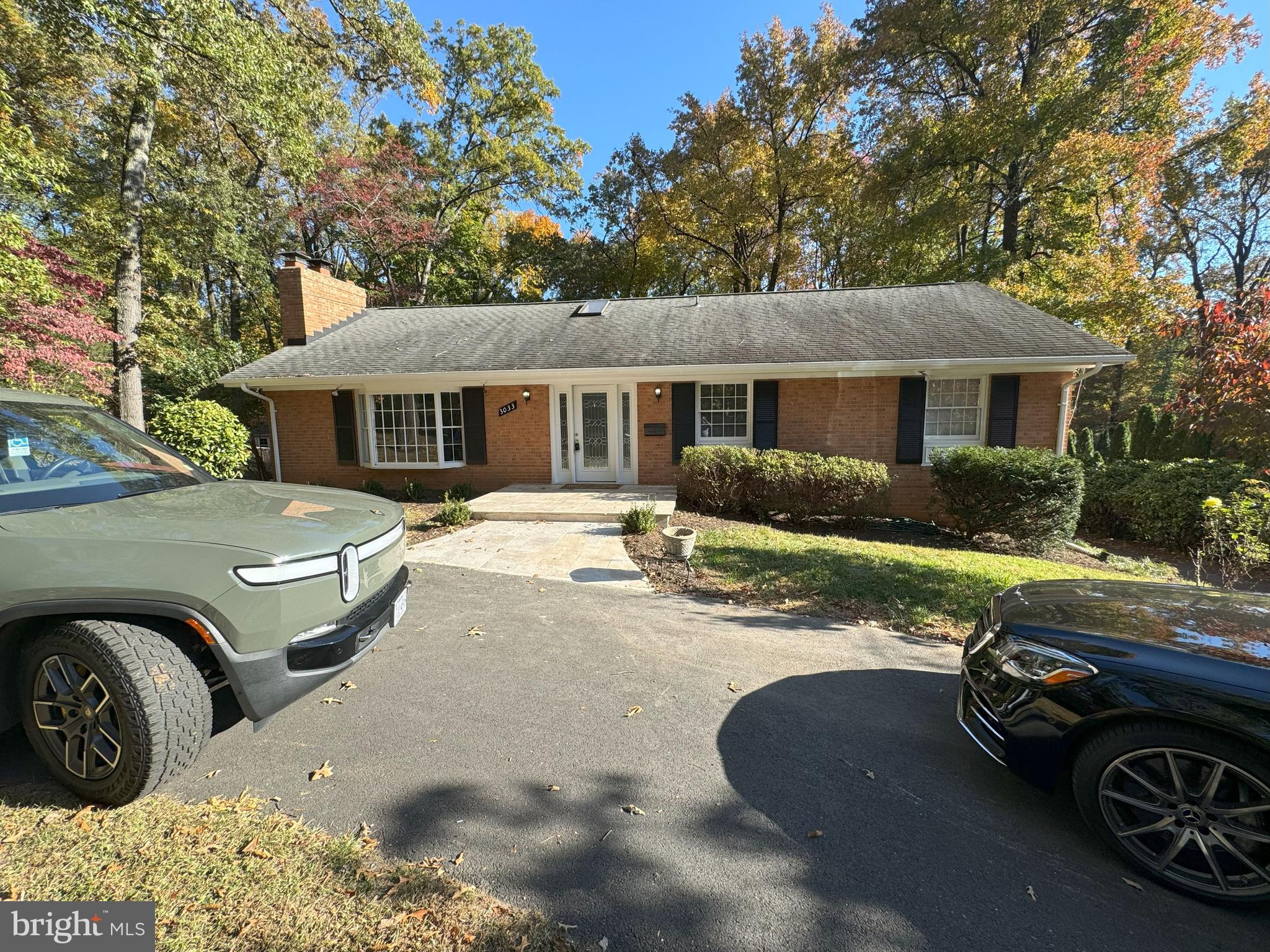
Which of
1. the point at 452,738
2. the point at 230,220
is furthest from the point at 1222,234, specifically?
the point at 230,220

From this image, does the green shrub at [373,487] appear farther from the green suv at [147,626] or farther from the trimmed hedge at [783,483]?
the green suv at [147,626]

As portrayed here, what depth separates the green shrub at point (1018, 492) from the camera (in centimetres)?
707

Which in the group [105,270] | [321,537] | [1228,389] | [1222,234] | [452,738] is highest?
[1222,234]

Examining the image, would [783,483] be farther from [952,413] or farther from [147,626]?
[147,626]

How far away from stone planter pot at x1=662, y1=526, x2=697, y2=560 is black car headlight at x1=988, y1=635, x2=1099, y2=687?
12.1ft

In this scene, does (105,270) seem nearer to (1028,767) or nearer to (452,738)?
(452,738)

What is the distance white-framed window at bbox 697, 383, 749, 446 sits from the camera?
10164 mm

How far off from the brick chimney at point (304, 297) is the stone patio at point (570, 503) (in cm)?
682

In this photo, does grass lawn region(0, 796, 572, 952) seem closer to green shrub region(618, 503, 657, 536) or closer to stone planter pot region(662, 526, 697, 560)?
stone planter pot region(662, 526, 697, 560)

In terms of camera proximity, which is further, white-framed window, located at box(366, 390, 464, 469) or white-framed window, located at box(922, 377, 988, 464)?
white-framed window, located at box(366, 390, 464, 469)

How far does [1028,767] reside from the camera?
2256mm

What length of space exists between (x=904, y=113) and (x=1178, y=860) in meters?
23.3

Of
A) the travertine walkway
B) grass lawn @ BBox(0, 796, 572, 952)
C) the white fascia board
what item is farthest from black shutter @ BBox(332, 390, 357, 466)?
grass lawn @ BBox(0, 796, 572, 952)

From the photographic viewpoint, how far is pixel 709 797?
238 centimetres
